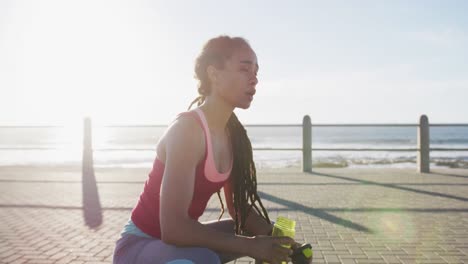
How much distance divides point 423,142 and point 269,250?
9840mm

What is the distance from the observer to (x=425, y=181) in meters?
9.00

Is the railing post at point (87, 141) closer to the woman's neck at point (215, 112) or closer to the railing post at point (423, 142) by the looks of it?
the railing post at point (423, 142)

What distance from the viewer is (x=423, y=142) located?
1054 cm

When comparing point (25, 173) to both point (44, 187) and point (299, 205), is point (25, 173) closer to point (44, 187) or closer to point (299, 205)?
point (44, 187)

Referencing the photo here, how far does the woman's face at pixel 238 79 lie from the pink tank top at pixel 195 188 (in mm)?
194

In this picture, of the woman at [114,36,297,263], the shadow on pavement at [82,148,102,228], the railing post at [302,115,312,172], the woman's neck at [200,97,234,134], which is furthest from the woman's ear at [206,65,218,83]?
the railing post at [302,115,312,172]

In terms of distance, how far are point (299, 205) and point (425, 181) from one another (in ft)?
12.8

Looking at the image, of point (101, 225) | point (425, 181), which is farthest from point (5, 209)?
point (425, 181)

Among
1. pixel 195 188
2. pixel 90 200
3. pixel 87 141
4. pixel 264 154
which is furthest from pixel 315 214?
pixel 264 154

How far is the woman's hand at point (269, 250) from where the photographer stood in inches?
70.6

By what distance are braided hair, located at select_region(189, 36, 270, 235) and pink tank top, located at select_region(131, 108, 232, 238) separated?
0.18m

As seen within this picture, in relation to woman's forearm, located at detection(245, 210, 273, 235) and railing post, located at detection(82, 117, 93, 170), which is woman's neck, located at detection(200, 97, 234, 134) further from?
railing post, located at detection(82, 117, 93, 170)

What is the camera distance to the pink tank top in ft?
6.45

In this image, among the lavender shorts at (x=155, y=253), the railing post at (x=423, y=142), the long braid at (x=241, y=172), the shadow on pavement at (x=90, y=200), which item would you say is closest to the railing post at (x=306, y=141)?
the railing post at (x=423, y=142)
